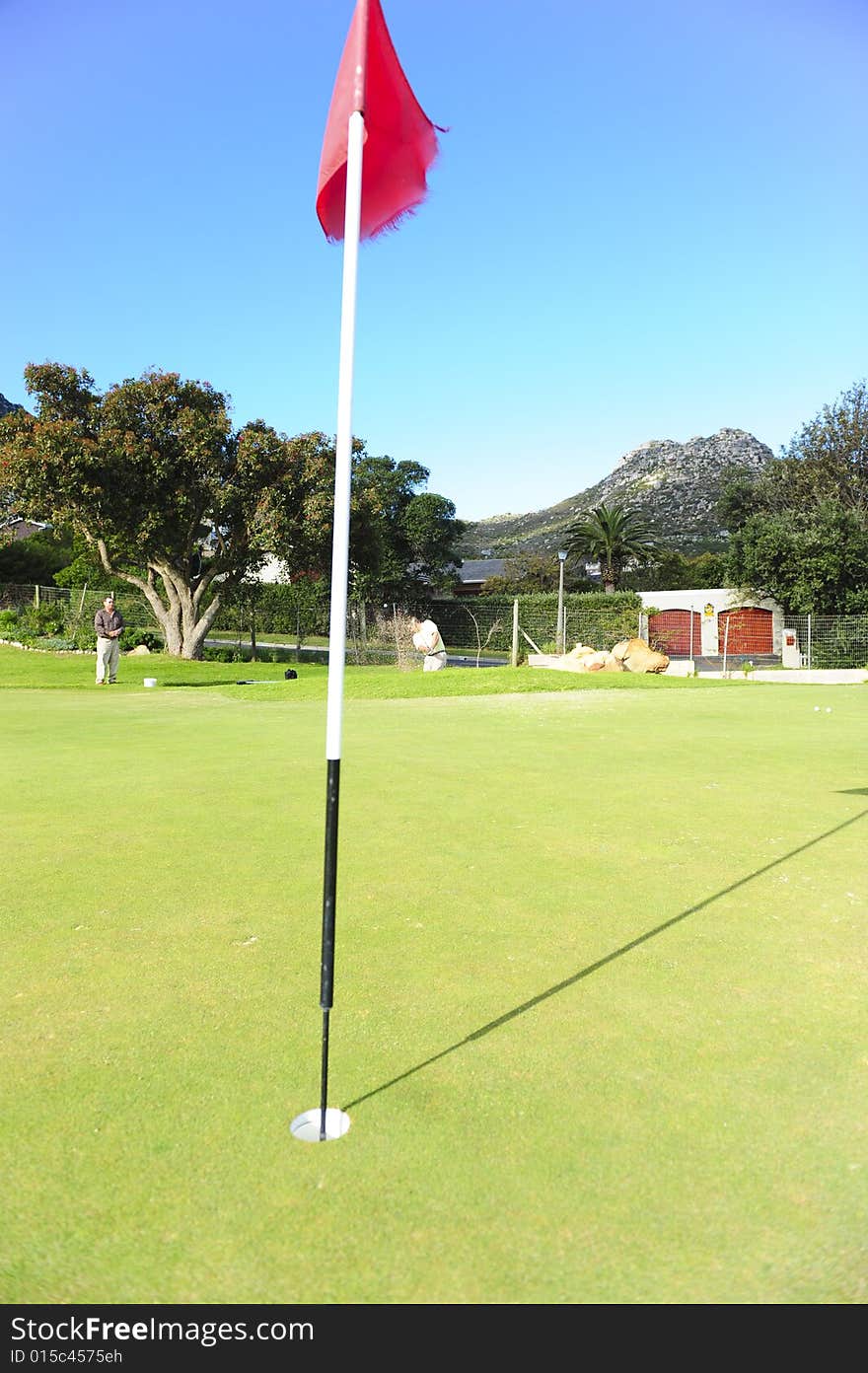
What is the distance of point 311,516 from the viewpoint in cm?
3109

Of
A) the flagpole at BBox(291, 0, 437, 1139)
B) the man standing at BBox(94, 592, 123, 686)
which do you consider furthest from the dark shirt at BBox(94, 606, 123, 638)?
the flagpole at BBox(291, 0, 437, 1139)

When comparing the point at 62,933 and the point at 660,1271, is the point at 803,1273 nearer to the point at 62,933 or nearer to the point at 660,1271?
the point at 660,1271

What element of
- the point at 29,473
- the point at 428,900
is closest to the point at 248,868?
the point at 428,900

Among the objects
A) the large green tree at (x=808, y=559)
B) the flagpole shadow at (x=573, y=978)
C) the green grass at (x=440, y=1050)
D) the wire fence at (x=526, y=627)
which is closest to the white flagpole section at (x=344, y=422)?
the flagpole shadow at (x=573, y=978)

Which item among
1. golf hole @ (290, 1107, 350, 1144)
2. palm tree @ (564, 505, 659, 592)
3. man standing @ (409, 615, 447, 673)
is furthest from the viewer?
palm tree @ (564, 505, 659, 592)

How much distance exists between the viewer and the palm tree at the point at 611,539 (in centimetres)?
5766

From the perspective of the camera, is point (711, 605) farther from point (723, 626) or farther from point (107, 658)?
point (107, 658)

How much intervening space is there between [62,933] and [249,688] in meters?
16.0

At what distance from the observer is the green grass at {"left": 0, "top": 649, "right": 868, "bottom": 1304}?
81.0 inches

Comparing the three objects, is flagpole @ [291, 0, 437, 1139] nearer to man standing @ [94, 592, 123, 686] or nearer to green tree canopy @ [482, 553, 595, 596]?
man standing @ [94, 592, 123, 686]

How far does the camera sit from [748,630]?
44.2m

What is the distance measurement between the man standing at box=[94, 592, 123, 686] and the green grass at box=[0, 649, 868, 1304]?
13482mm
